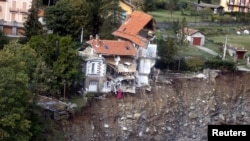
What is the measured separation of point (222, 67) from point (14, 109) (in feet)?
102

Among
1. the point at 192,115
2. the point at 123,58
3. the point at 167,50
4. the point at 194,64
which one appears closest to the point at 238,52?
the point at 194,64

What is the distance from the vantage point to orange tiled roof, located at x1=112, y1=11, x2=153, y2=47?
188ft

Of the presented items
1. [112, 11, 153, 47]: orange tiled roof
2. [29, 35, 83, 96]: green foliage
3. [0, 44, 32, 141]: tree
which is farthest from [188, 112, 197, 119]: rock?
[0, 44, 32, 141]: tree

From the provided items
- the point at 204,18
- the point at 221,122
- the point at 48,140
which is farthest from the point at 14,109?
the point at 204,18

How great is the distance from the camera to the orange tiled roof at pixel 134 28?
57.3 meters

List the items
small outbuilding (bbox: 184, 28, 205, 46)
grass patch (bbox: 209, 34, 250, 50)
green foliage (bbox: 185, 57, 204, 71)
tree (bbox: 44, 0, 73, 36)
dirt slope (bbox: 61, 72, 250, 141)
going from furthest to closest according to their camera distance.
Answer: grass patch (bbox: 209, 34, 250, 50) → small outbuilding (bbox: 184, 28, 205, 46) → green foliage (bbox: 185, 57, 204, 71) → tree (bbox: 44, 0, 73, 36) → dirt slope (bbox: 61, 72, 250, 141)

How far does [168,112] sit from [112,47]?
8.61 metres

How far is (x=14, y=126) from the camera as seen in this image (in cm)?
3719

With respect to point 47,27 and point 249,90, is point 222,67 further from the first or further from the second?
point 47,27

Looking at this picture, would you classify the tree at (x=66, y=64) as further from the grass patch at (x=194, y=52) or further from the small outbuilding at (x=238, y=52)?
the small outbuilding at (x=238, y=52)

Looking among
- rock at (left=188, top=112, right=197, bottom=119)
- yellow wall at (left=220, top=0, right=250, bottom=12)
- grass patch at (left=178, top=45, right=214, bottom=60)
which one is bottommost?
rock at (left=188, top=112, right=197, bottom=119)

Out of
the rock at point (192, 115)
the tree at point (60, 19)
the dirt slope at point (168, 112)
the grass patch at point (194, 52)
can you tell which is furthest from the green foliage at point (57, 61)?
the grass patch at point (194, 52)

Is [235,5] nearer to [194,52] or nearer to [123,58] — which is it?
[194,52]

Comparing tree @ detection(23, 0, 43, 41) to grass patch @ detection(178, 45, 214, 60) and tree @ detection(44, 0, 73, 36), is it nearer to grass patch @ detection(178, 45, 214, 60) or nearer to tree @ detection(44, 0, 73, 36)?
tree @ detection(44, 0, 73, 36)
